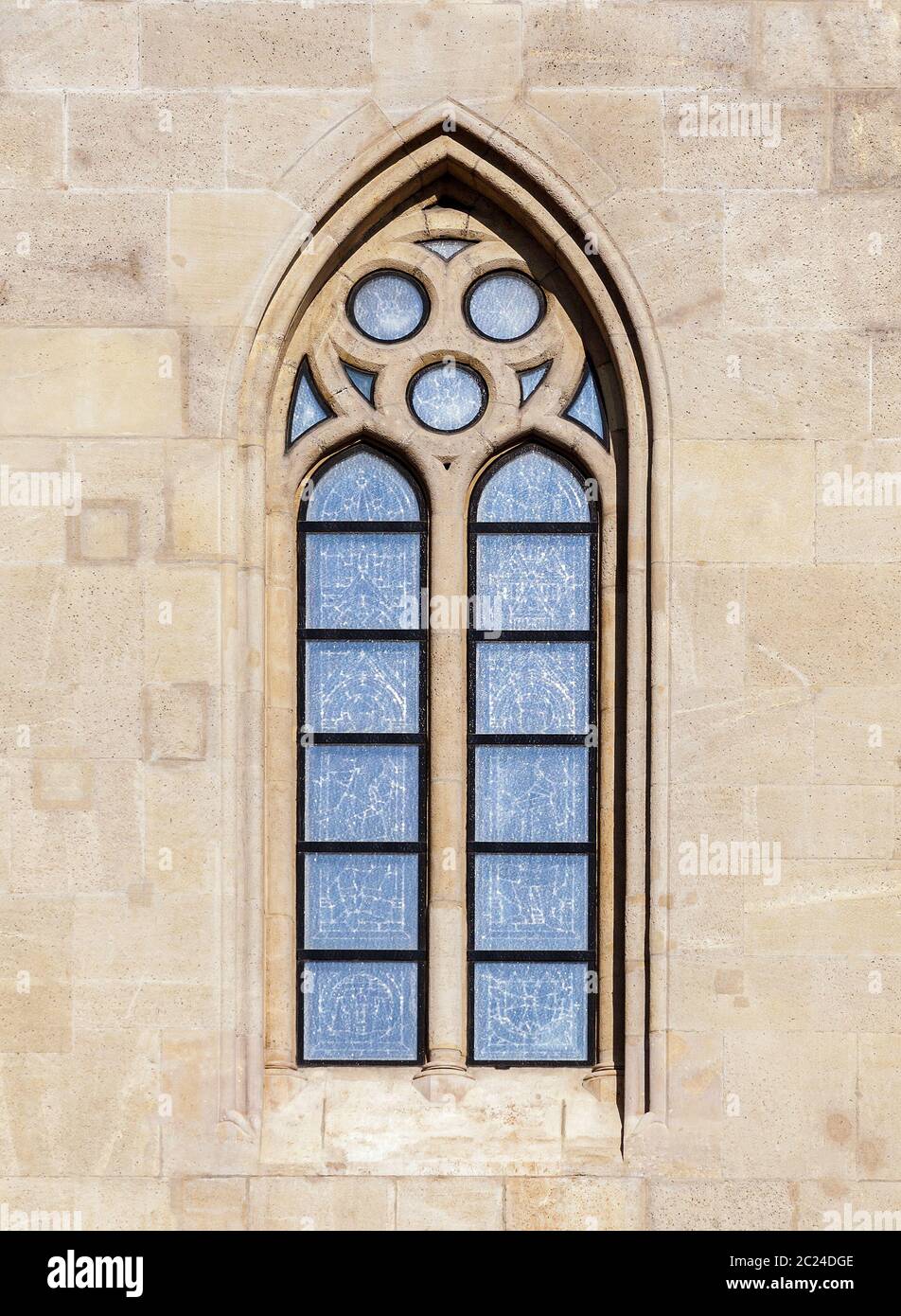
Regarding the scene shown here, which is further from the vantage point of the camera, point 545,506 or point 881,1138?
point 545,506

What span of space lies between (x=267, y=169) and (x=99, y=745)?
3.01 m

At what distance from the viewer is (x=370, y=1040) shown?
39.9 ft

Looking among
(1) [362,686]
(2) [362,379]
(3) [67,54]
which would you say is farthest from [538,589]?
(3) [67,54]

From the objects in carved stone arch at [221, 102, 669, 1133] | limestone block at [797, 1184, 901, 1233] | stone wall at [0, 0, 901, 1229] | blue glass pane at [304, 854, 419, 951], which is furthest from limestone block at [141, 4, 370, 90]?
limestone block at [797, 1184, 901, 1233]

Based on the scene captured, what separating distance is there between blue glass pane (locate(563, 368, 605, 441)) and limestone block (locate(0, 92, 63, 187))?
284 centimetres

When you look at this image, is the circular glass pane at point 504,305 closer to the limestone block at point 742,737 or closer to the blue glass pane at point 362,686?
the blue glass pane at point 362,686

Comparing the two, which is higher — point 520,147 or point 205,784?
point 520,147

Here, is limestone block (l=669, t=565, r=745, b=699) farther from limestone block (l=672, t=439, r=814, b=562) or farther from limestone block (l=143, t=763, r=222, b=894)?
limestone block (l=143, t=763, r=222, b=894)

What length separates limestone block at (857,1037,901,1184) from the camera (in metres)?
11.6

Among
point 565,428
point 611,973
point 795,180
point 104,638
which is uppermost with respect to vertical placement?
point 795,180

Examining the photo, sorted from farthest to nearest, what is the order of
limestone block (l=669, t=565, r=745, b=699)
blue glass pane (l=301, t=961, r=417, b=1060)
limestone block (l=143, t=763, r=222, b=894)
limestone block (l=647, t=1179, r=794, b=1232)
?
blue glass pane (l=301, t=961, r=417, b=1060)
limestone block (l=669, t=565, r=745, b=699)
limestone block (l=143, t=763, r=222, b=894)
limestone block (l=647, t=1179, r=794, b=1232)

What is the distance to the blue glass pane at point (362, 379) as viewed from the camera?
12.5 meters

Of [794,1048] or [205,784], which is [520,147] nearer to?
[205,784]

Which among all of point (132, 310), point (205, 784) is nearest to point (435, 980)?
point (205, 784)
